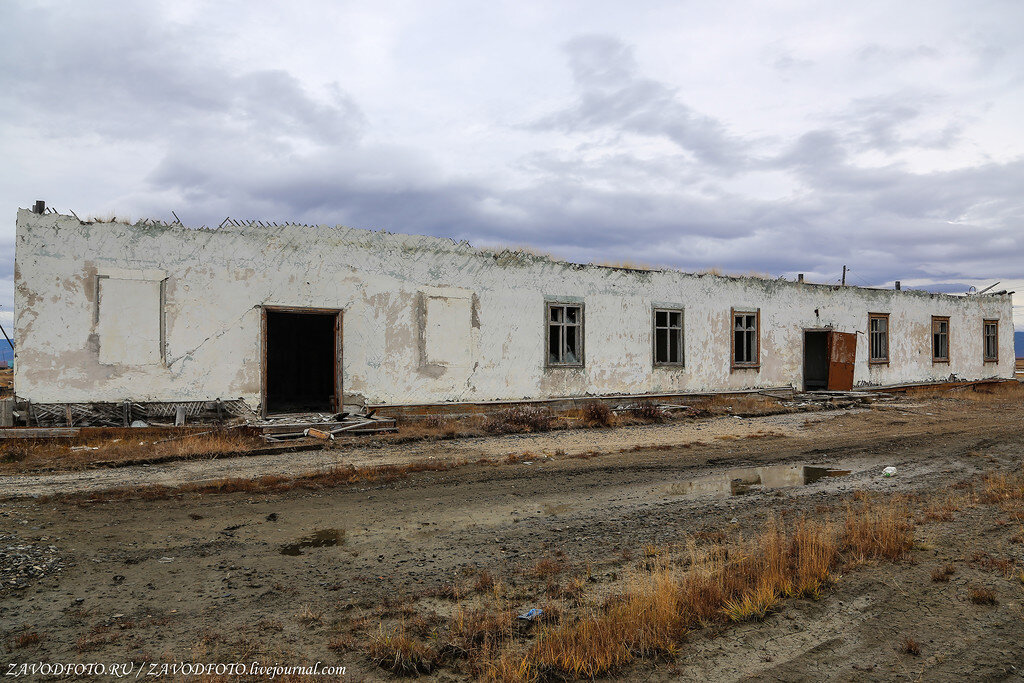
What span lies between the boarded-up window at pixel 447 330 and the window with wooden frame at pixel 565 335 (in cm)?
222

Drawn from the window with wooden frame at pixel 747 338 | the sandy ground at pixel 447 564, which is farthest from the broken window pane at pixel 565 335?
the sandy ground at pixel 447 564

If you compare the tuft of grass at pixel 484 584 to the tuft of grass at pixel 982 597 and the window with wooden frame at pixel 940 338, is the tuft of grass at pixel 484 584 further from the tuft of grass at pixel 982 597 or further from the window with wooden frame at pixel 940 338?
the window with wooden frame at pixel 940 338

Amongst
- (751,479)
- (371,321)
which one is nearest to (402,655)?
(751,479)

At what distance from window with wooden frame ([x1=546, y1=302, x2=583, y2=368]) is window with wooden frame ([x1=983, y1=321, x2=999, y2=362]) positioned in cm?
1975

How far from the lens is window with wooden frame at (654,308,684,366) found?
1648 centimetres

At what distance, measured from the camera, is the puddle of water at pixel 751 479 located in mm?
7219

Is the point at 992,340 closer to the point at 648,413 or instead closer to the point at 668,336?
the point at 668,336

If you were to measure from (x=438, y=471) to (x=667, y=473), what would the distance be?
124 inches

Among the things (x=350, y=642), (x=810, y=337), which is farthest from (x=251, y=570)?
(x=810, y=337)

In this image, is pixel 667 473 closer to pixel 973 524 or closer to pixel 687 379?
pixel 973 524

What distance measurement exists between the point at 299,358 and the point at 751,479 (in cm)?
1475

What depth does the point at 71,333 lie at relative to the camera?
34.2 feet

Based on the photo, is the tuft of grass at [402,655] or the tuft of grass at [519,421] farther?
the tuft of grass at [519,421]

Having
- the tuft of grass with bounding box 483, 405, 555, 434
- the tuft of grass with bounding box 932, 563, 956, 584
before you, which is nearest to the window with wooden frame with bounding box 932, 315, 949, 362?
the tuft of grass with bounding box 483, 405, 555, 434
